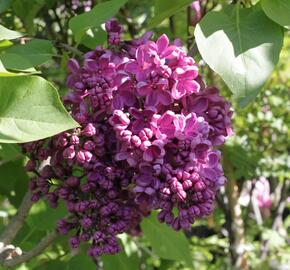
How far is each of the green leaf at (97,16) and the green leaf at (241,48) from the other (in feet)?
0.58

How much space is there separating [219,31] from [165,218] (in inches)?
12.9

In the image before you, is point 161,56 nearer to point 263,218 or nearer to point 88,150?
point 88,150

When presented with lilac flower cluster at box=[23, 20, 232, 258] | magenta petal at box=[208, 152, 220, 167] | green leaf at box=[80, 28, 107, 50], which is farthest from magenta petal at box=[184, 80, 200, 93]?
green leaf at box=[80, 28, 107, 50]

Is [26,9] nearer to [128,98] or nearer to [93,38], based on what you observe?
[93,38]

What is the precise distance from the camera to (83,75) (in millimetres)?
1088

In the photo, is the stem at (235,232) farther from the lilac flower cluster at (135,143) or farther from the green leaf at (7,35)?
the green leaf at (7,35)

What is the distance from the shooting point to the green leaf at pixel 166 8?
118 cm

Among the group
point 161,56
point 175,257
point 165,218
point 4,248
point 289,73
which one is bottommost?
point 289,73

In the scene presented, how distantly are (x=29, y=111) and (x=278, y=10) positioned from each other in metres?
0.47

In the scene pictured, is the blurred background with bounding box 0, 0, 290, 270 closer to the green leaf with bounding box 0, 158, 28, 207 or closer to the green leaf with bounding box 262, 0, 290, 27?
the green leaf with bounding box 0, 158, 28, 207

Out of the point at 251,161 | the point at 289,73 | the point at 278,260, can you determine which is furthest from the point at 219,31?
the point at 289,73

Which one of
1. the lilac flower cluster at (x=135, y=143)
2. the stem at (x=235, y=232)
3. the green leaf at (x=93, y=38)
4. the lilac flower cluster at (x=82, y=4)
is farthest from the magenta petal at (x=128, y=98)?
the stem at (x=235, y=232)

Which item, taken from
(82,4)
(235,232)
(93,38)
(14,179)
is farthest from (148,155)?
(235,232)

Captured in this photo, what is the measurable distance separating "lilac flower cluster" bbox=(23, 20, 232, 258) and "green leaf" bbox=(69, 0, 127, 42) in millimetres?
45
